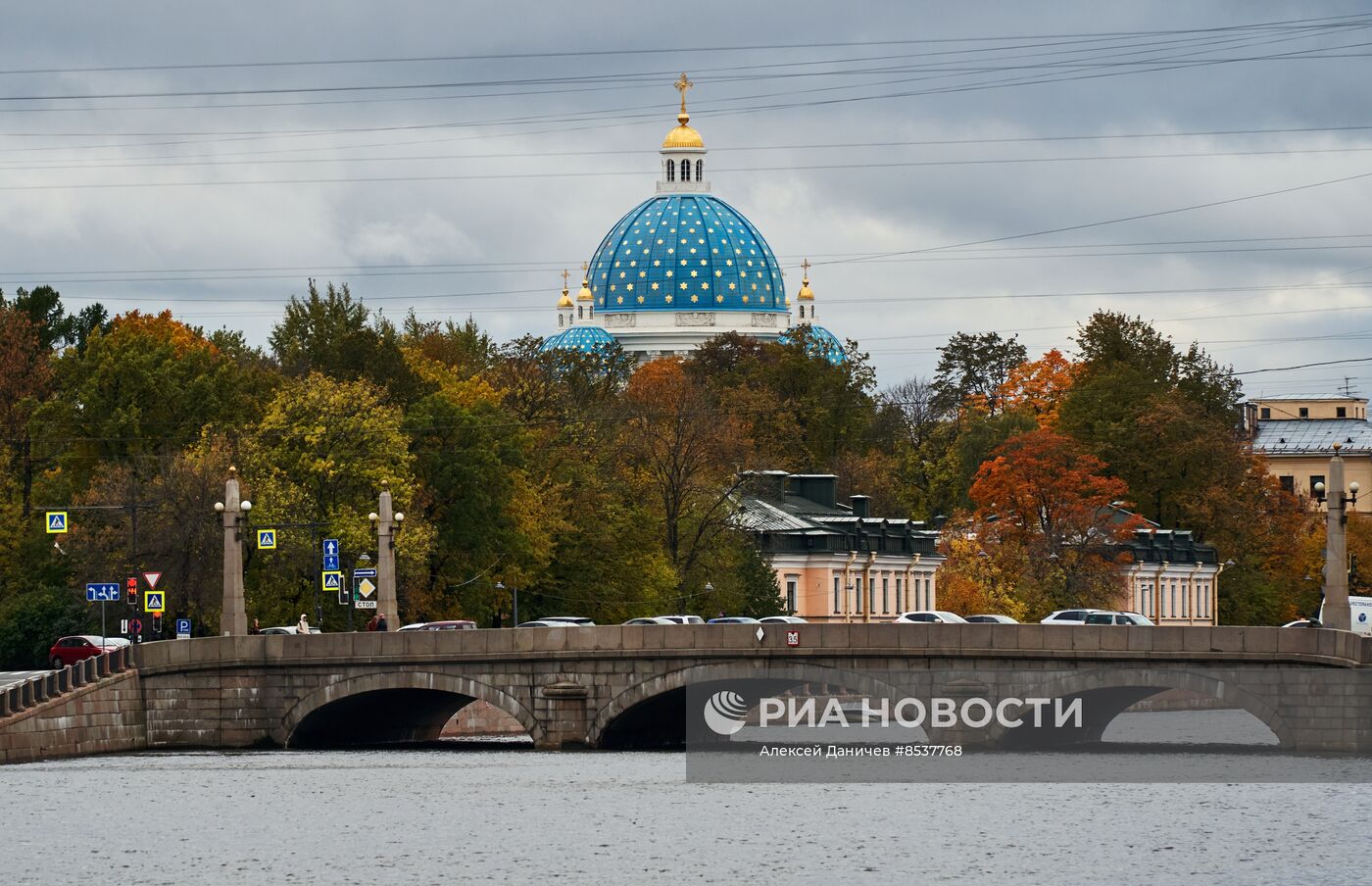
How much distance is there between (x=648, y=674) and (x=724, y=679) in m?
1.98

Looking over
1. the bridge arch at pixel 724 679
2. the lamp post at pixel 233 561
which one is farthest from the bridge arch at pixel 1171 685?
the lamp post at pixel 233 561

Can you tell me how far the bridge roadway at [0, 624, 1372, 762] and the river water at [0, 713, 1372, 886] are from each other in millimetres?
2175

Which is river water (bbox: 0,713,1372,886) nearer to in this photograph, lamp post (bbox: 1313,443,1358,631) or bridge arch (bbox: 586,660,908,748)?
bridge arch (bbox: 586,660,908,748)

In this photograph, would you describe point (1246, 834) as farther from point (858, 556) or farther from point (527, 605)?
point (858, 556)

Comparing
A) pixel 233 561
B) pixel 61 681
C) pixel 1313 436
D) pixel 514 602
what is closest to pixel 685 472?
pixel 514 602

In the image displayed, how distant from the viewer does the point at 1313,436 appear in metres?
184

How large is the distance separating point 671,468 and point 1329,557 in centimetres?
3853

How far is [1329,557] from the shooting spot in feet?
244

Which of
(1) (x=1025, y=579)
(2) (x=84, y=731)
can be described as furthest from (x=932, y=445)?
(2) (x=84, y=731)

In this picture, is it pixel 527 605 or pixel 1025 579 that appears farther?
pixel 1025 579

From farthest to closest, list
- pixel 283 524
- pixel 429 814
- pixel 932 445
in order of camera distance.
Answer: pixel 932 445 → pixel 283 524 → pixel 429 814

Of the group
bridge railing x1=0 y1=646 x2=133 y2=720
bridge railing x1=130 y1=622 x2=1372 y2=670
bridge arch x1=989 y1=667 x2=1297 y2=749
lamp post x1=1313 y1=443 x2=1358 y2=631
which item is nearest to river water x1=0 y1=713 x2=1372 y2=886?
bridge railing x1=0 y1=646 x2=133 y2=720

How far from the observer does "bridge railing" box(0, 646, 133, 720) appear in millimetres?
73062

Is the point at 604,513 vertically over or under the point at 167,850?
over
